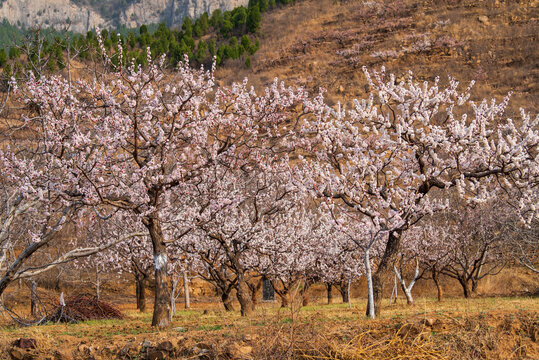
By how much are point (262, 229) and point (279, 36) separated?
8096 centimetres

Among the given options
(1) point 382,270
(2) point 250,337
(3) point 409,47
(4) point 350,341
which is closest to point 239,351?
(2) point 250,337

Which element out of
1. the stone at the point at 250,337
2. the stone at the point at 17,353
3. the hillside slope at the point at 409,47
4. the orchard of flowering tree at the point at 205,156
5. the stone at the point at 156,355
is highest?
the hillside slope at the point at 409,47

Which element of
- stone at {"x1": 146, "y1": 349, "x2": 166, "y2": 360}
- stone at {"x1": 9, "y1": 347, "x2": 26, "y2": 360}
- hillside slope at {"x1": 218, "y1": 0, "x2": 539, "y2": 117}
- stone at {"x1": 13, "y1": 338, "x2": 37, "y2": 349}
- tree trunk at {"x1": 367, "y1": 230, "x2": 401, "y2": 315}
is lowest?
stone at {"x1": 9, "y1": 347, "x2": 26, "y2": 360}

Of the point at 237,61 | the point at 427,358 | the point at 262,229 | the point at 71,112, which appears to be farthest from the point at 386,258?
the point at 237,61

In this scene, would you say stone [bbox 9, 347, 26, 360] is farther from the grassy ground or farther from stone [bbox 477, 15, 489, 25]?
stone [bbox 477, 15, 489, 25]

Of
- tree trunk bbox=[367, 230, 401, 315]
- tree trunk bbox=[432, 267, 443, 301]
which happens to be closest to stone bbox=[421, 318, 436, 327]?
tree trunk bbox=[367, 230, 401, 315]

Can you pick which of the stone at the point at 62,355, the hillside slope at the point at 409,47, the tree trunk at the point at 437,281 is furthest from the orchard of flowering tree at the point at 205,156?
the hillside slope at the point at 409,47

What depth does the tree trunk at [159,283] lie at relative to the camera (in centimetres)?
1220

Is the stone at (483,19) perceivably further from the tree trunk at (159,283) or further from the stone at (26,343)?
the stone at (26,343)

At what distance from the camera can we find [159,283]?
1230cm

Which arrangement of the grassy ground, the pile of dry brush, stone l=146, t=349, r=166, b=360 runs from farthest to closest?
1. the pile of dry brush
2. stone l=146, t=349, r=166, b=360
3. the grassy ground

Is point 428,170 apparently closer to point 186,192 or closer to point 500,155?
point 500,155

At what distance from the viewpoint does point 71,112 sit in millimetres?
11477

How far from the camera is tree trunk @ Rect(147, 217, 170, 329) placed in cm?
1220
